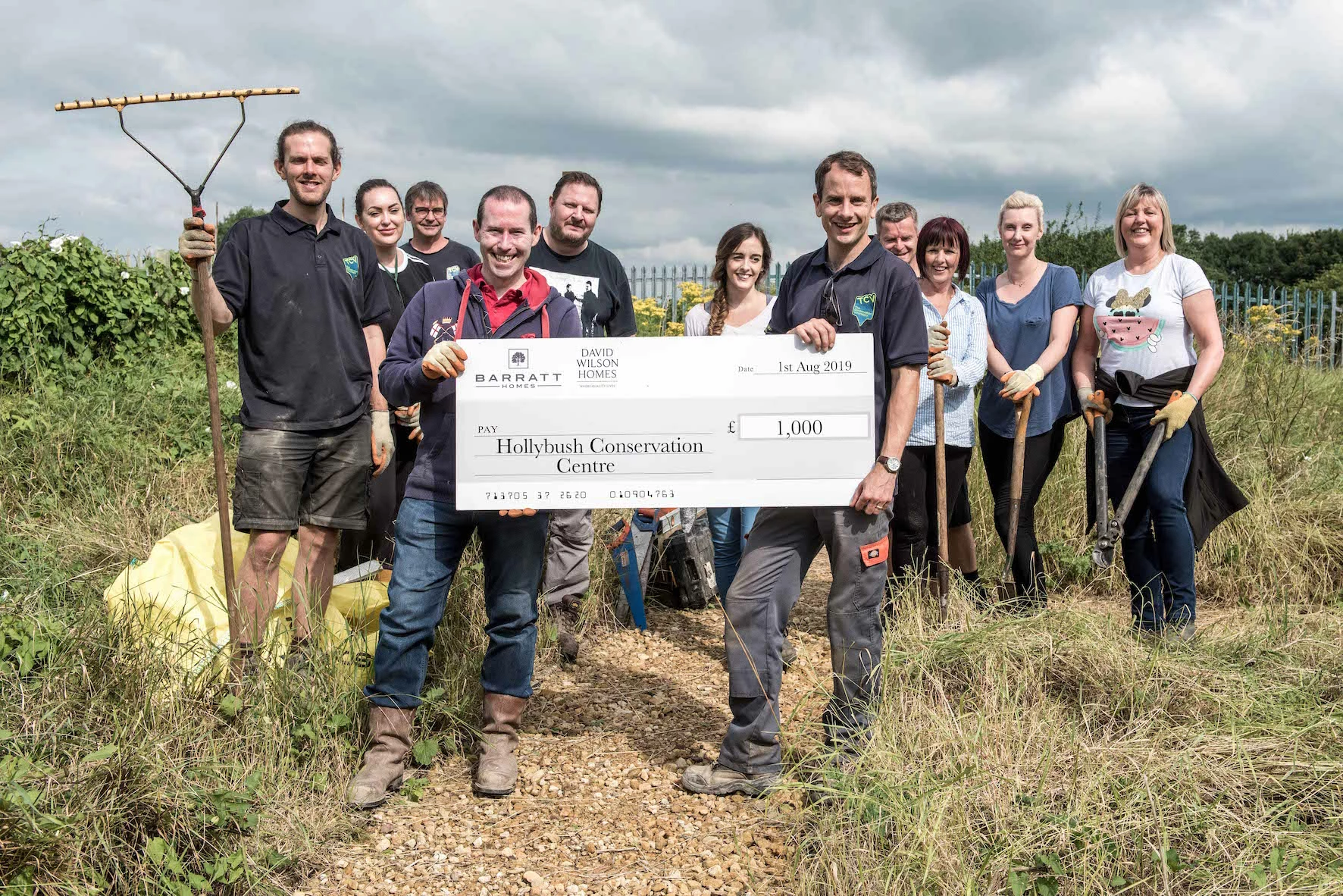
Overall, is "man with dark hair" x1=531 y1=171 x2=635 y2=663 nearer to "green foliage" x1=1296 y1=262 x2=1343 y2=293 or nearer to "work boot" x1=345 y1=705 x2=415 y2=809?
"work boot" x1=345 y1=705 x2=415 y2=809

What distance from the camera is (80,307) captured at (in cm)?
979

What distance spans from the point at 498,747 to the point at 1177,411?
3183 millimetres

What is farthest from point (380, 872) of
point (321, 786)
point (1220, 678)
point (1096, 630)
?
point (1220, 678)

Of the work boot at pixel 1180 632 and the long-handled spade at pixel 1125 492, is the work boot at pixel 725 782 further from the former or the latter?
the long-handled spade at pixel 1125 492

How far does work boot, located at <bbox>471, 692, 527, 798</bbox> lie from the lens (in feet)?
12.0

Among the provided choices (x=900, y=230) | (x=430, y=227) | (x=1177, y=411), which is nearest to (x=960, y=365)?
(x=900, y=230)

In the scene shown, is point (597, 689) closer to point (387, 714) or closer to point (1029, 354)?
point (387, 714)

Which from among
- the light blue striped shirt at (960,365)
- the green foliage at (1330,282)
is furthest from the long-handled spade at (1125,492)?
the green foliage at (1330,282)

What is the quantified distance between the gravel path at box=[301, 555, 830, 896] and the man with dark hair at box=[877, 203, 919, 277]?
2108 millimetres

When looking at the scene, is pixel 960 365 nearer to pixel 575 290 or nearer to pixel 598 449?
pixel 575 290

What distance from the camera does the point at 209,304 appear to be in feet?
12.2

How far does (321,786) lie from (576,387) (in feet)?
5.29

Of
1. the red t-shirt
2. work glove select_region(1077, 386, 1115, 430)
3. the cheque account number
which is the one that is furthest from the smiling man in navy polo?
work glove select_region(1077, 386, 1115, 430)

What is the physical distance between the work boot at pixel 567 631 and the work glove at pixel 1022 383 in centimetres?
242
